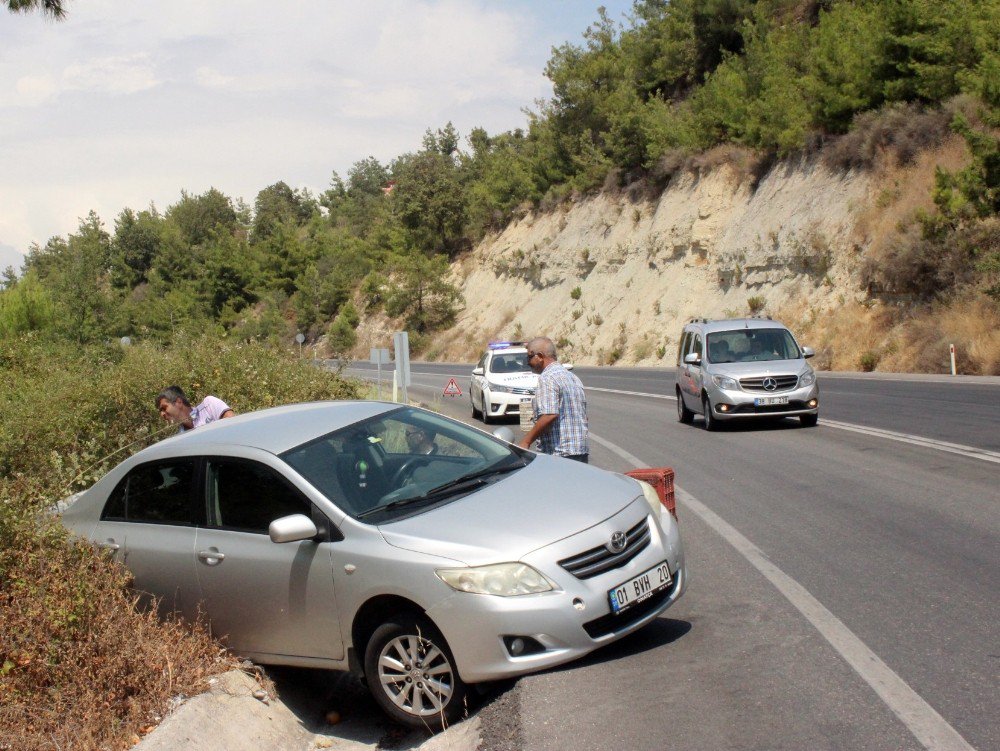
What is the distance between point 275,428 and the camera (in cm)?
662

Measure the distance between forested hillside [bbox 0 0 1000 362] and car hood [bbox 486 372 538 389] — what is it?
455 cm

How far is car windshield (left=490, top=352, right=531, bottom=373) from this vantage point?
22922 mm

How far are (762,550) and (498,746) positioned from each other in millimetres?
3976

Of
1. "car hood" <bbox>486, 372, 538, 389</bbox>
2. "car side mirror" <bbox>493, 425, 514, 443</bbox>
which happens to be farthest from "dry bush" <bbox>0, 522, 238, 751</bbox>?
"car hood" <bbox>486, 372, 538, 389</bbox>

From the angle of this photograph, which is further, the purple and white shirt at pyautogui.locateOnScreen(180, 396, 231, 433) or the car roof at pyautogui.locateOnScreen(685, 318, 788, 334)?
the car roof at pyautogui.locateOnScreen(685, 318, 788, 334)

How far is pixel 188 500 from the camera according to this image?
6.47 m

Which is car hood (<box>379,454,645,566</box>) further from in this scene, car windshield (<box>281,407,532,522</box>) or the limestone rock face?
the limestone rock face

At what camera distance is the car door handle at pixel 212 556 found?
243 inches

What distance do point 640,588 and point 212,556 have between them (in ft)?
8.15

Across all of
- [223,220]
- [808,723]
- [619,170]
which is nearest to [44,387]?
[808,723]

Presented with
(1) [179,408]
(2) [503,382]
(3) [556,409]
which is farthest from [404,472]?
(2) [503,382]

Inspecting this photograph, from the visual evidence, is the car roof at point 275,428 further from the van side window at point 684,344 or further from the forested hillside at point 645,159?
the van side window at point 684,344

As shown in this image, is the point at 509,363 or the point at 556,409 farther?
the point at 509,363

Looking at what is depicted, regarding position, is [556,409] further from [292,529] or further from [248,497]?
[292,529]
